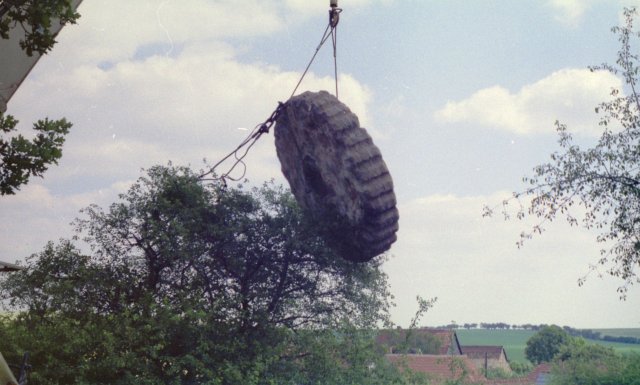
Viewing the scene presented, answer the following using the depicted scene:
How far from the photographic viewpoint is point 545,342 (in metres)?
49.7

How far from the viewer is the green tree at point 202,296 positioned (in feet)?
41.4

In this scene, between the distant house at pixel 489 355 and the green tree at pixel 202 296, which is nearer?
the green tree at pixel 202 296

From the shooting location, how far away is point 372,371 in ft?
45.3

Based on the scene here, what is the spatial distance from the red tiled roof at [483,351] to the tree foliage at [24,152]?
154 ft

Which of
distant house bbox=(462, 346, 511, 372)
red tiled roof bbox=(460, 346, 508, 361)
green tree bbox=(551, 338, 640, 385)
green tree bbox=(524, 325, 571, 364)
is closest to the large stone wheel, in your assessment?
green tree bbox=(551, 338, 640, 385)

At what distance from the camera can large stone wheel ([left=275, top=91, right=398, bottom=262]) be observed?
7758mm

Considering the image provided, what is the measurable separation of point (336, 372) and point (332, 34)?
7.08m

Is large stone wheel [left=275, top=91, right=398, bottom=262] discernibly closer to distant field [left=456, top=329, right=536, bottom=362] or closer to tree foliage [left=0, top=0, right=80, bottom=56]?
tree foliage [left=0, top=0, right=80, bottom=56]

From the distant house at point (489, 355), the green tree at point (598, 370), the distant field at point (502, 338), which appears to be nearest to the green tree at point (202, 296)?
the green tree at point (598, 370)

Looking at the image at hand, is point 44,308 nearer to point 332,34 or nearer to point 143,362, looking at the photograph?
point 143,362

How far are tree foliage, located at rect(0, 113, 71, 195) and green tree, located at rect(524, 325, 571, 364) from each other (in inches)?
1861

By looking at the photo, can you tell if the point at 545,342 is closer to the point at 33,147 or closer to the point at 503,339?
the point at 503,339

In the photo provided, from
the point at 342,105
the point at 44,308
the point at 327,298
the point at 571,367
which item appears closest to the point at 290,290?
the point at 327,298

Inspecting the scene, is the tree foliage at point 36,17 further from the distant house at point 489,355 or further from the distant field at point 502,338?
the distant field at point 502,338
